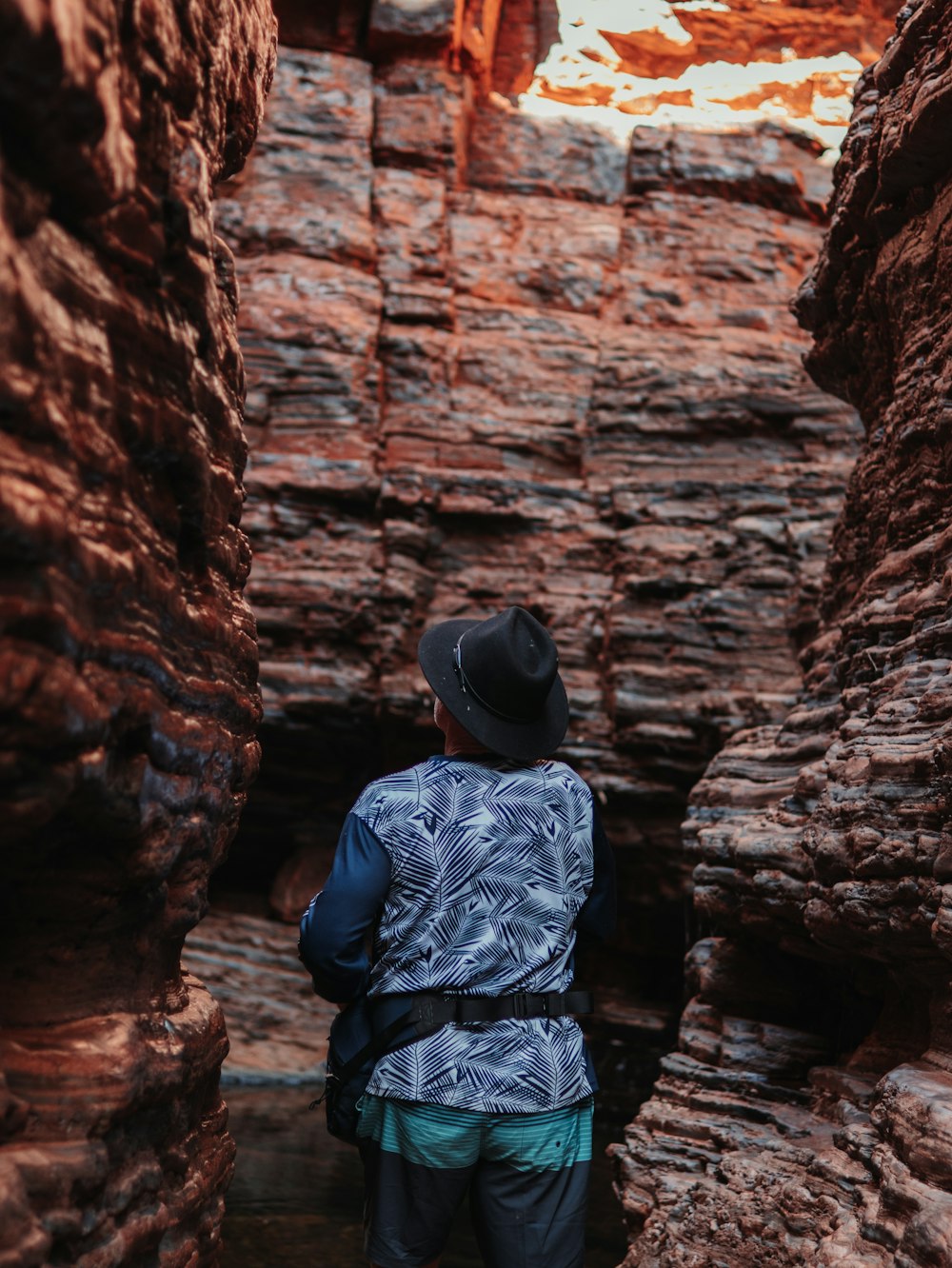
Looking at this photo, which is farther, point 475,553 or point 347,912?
point 475,553

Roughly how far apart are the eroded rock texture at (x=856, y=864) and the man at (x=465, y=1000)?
3.19ft

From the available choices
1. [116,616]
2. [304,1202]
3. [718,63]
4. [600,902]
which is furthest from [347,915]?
[718,63]

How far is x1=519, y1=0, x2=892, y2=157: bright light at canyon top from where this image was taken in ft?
50.4

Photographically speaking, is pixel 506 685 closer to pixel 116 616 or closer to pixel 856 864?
pixel 116 616

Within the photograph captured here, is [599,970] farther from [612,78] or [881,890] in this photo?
[612,78]

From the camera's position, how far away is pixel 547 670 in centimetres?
301

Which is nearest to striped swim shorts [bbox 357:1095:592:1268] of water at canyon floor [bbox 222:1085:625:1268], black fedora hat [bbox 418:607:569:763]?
black fedora hat [bbox 418:607:569:763]

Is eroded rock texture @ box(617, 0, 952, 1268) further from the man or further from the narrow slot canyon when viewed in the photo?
the man

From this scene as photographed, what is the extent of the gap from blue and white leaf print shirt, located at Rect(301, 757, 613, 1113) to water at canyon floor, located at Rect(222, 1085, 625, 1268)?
3440 mm

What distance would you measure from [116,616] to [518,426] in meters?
10.2

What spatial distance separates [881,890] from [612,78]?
14.4m

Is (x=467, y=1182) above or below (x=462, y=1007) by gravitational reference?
below

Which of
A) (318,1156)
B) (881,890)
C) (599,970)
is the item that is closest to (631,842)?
(599,970)

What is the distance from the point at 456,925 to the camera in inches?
109
